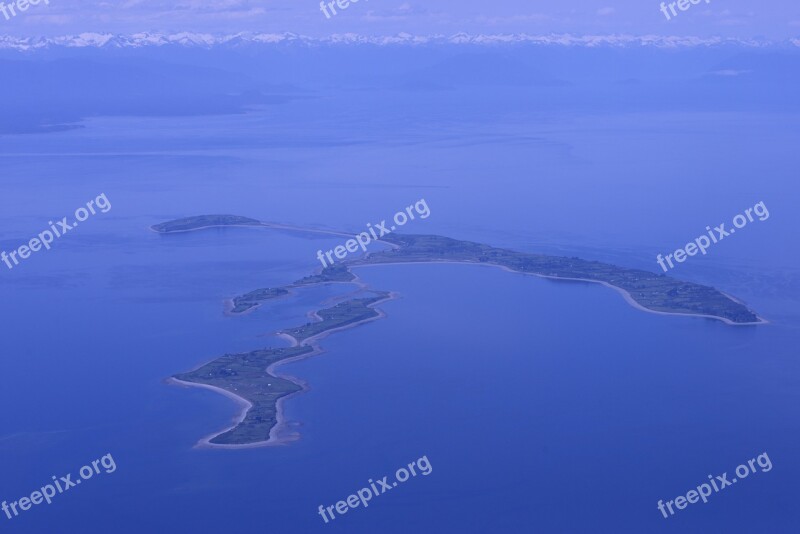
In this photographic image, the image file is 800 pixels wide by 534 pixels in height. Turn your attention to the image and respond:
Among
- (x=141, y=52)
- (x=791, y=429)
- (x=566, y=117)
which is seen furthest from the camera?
(x=141, y=52)

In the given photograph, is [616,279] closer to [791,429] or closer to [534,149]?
[791,429]

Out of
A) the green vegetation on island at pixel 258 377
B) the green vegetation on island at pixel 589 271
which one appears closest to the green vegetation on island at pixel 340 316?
the green vegetation on island at pixel 258 377

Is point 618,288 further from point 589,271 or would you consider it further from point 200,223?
point 200,223

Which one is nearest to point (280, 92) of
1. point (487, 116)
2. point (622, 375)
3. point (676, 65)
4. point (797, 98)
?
point (487, 116)

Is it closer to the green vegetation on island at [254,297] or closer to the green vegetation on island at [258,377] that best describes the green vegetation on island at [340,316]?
the green vegetation on island at [258,377]

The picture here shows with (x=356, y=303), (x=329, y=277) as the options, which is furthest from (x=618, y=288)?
(x=329, y=277)

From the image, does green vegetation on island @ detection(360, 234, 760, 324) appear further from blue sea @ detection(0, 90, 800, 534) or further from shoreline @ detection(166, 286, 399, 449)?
shoreline @ detection(166, 286, 399, 449)

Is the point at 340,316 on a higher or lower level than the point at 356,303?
lower
